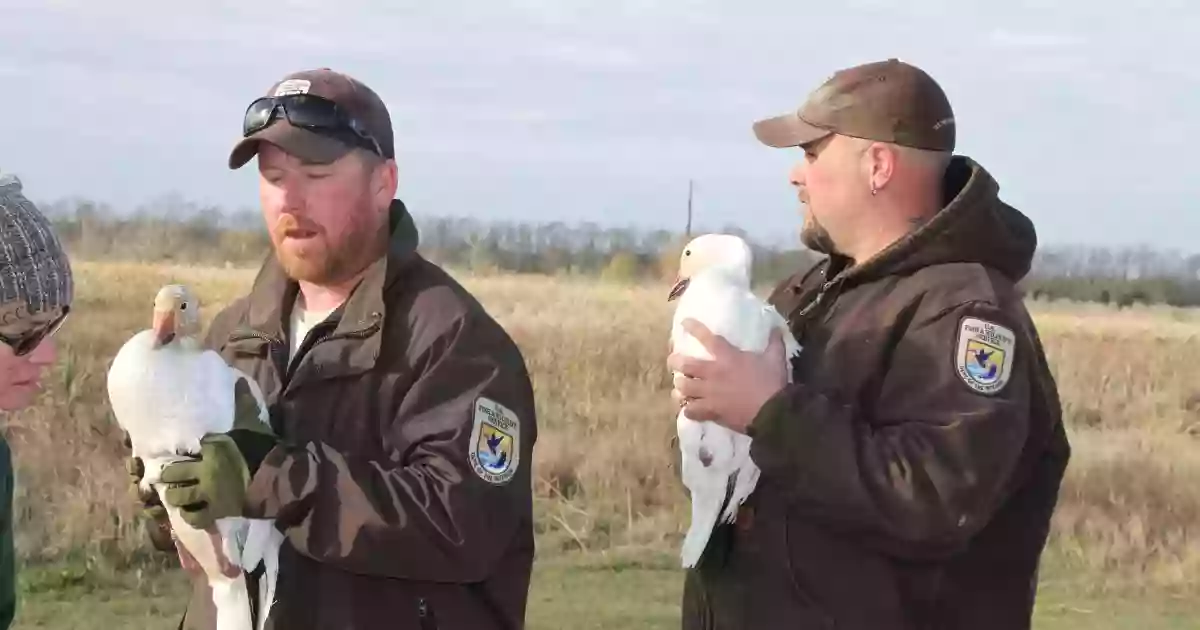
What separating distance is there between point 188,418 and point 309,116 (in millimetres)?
739

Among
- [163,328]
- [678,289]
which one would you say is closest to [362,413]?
[163,328]

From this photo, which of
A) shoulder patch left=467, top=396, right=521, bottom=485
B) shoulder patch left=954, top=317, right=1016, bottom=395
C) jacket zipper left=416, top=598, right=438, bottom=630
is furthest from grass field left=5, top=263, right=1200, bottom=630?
shoulder patch left=954, top=317, right=1016, bottom=395

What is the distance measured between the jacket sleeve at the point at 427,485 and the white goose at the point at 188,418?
0.14m

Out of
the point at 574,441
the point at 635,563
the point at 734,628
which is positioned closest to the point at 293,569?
the point at 734,628

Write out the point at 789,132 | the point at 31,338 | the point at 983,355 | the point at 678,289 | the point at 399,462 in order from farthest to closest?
the point at 678,289
the point at 789,132
the point at 399,462
the point at 983,355
the point at 31,338

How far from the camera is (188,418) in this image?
8.70ft

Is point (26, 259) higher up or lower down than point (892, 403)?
higher up

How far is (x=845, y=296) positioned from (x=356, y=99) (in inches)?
49.4

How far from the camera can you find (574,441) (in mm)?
7617

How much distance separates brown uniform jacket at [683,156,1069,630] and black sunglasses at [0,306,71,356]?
1442 millimetres

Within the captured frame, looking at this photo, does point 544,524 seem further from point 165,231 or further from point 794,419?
point 794,419

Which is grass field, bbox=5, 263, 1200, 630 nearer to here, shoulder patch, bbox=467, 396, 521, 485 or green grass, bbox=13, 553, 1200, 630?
green grass, bbox=13, 553, 1200, 630

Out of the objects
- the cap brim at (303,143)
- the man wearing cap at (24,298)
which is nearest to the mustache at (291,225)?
the cap brim at (303,143)

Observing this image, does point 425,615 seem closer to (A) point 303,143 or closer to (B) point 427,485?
(B) point 427,485
